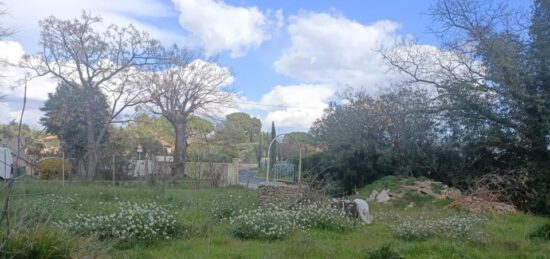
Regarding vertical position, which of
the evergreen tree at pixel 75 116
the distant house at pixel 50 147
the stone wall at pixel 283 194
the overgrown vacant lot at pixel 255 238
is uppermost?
the evergreen tree at pixel 75 116

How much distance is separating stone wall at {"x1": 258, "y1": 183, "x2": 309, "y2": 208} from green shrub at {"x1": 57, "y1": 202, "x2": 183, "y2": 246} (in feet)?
16.7

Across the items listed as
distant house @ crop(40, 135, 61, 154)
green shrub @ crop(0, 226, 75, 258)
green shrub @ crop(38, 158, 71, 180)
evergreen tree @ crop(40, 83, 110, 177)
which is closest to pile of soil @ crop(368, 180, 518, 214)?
green shrub @ crop(0, 226, 75, 258)

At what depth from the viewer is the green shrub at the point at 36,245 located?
5.06 meters

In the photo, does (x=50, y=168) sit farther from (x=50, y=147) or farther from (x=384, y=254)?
(x=384, y=254)

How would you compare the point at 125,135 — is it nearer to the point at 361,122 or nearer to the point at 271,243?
the point at 361,122

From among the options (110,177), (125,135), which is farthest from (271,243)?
(125,135)

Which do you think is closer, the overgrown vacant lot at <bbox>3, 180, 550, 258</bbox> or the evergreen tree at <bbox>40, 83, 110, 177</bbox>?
the overgrown vacant lot at <bbox>3, 180, 550, 258</bbox>

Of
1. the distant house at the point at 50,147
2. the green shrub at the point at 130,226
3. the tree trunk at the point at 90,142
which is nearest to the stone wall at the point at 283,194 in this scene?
the green shrub at the point at 130,226

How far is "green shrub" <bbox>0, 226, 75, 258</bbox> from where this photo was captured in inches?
199

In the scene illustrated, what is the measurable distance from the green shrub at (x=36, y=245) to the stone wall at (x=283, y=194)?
840cm

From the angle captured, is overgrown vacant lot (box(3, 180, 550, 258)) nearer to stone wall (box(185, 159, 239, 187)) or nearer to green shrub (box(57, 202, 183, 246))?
green shrub (box(57, 202, 183, 246))

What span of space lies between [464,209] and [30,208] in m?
12.4

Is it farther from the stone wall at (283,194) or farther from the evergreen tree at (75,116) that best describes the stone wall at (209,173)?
the evergreen tree at (75,116)

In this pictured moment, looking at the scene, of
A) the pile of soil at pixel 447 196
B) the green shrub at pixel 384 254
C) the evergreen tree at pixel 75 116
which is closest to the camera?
the green shrub at pixel 384 254
